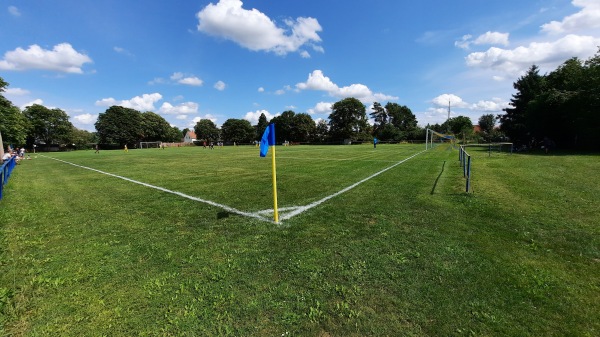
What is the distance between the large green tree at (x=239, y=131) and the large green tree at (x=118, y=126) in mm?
36047

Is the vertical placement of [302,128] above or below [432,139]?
above

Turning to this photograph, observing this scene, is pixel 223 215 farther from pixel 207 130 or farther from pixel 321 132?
pixel 207 130

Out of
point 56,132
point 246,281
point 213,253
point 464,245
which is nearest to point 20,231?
point 213,253

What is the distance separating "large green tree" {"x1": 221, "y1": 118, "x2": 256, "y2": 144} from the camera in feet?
365

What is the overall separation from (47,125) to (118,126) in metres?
15.4

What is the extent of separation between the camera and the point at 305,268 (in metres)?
3.84

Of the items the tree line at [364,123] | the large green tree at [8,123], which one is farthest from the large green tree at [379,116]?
the large green tree at [8,123]

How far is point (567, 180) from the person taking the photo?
10500 millimetres

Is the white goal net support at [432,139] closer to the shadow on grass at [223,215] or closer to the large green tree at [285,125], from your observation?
the shadow on grass at [223,215]

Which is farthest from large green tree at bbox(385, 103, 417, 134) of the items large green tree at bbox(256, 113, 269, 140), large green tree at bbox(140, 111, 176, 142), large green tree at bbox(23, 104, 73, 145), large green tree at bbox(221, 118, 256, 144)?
large green tree at bbox(23, 104, 73, 145)

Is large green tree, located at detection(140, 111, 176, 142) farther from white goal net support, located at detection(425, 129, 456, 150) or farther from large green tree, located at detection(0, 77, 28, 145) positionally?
white goal net support, located at detection(425, 129, 456, 150)

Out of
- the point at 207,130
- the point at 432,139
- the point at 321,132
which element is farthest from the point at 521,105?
the point at 207,130

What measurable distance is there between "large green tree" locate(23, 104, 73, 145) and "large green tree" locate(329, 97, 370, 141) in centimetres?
7985

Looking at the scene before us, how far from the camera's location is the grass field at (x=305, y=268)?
276cm
